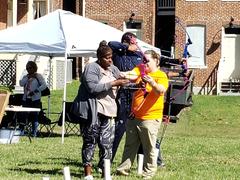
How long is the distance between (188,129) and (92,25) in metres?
6.30

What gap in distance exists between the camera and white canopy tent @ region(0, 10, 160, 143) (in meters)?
15.6

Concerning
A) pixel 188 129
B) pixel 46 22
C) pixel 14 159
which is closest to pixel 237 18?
pixel 188 129

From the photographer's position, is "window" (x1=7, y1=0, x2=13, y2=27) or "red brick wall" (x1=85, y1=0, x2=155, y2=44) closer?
"window" (x1=7, y1=0, x2=13, y2=27)

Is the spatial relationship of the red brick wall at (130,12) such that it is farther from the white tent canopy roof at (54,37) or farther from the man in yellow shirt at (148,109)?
the man in yellow shirt at (148,109)

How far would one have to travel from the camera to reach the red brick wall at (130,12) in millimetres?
34875

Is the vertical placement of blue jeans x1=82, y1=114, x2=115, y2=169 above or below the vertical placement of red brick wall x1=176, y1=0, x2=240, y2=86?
below

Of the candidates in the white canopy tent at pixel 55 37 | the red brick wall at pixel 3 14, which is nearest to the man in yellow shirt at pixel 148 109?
the white canopy tent at pixel 55 37

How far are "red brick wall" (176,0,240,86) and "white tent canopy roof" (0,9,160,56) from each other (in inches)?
699

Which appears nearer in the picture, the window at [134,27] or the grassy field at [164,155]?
the grassy field at [164,155]

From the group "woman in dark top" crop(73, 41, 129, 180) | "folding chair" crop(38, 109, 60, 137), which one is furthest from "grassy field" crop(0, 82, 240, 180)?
"woman in dark top" crop(73, 41, 129, 180)

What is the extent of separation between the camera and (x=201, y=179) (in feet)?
34.4

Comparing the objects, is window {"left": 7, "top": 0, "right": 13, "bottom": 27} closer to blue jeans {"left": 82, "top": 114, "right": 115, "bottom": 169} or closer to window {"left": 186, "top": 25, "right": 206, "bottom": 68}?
window {"left": 186, "top": 25, "right": 206, "bottom": 68}

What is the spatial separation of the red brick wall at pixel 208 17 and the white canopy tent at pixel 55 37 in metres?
17.8

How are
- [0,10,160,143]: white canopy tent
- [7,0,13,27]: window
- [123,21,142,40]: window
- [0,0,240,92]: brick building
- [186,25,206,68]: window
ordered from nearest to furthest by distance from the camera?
1. [0,10,160,143]: white canopy tent
2. [7,0,13,27]: window
3. [0,0,240,92]: brick building
4. [186,25,206,68]: window
5. [123,21,142,40]: window
